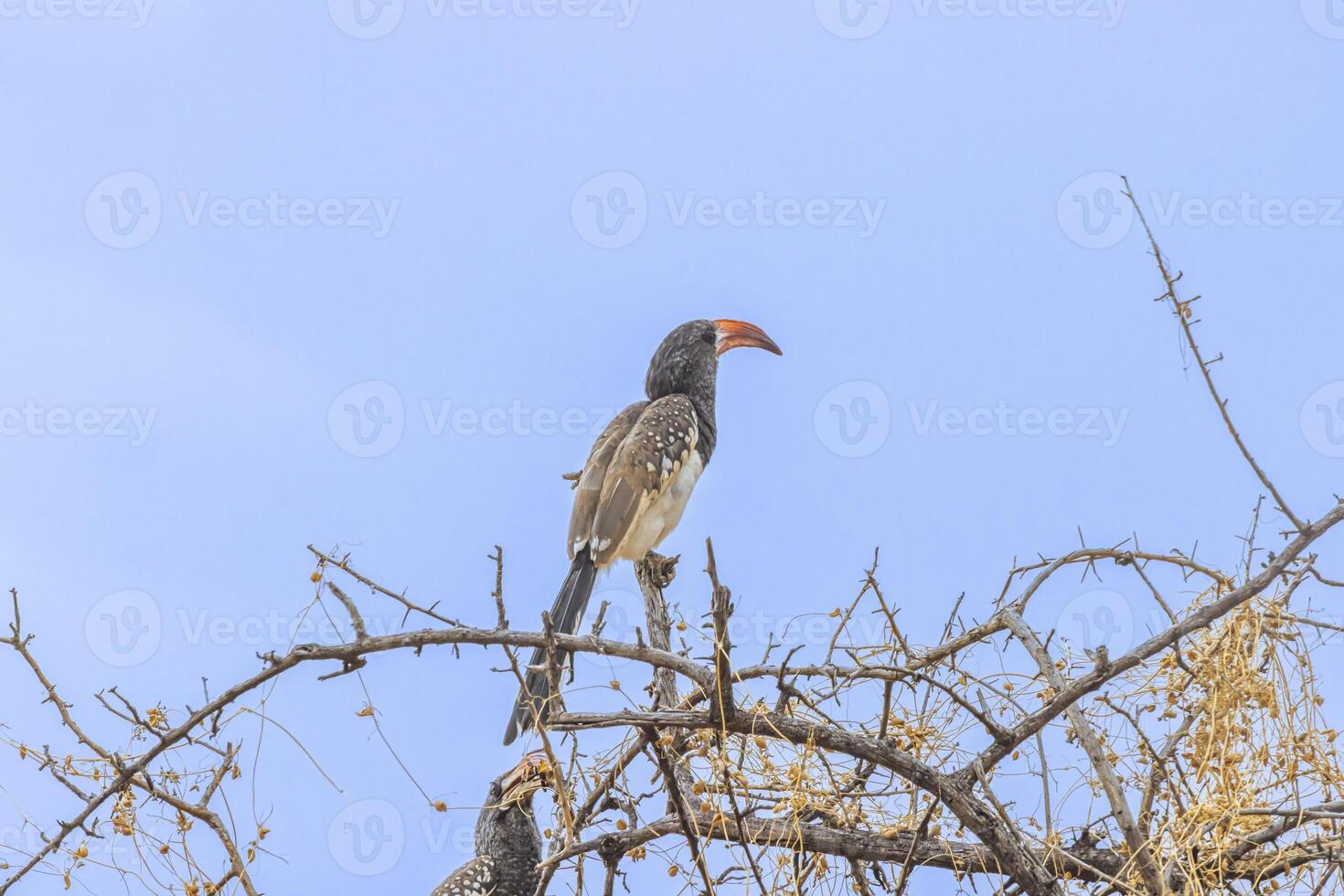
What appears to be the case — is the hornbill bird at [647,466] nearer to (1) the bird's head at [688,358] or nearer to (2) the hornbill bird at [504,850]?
(1) the bird's head at [688,358]

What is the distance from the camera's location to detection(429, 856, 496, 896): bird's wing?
3.69m

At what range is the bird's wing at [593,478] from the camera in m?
4.17

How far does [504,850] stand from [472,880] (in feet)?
0.48

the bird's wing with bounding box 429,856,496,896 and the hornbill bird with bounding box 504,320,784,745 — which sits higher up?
the hornbill bird with bounding box 504,320,784,745

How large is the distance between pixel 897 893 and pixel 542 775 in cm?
97

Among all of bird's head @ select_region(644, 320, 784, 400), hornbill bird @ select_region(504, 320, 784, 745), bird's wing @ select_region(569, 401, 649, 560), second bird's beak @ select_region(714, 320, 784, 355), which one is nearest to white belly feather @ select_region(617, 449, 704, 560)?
hornbill bird @ select_region(504, 320, 784, 745)

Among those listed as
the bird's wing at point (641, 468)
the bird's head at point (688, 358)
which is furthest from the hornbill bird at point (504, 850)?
the bird's head at point (688, 358)

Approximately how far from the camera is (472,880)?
12.2 feet

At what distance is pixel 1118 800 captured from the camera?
2699 millimetres

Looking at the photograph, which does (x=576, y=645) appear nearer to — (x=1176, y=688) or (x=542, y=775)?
(x=542, y=775)

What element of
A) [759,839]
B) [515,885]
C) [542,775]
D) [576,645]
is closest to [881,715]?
[759,839]

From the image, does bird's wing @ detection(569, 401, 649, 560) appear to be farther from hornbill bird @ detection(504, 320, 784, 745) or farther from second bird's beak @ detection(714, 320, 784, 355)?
second bird's beak @ detection(714, 320, 784, 355)

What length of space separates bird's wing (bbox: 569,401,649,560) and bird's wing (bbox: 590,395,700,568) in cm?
3

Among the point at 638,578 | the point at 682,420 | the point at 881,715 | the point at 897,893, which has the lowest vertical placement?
the point at 897,893
